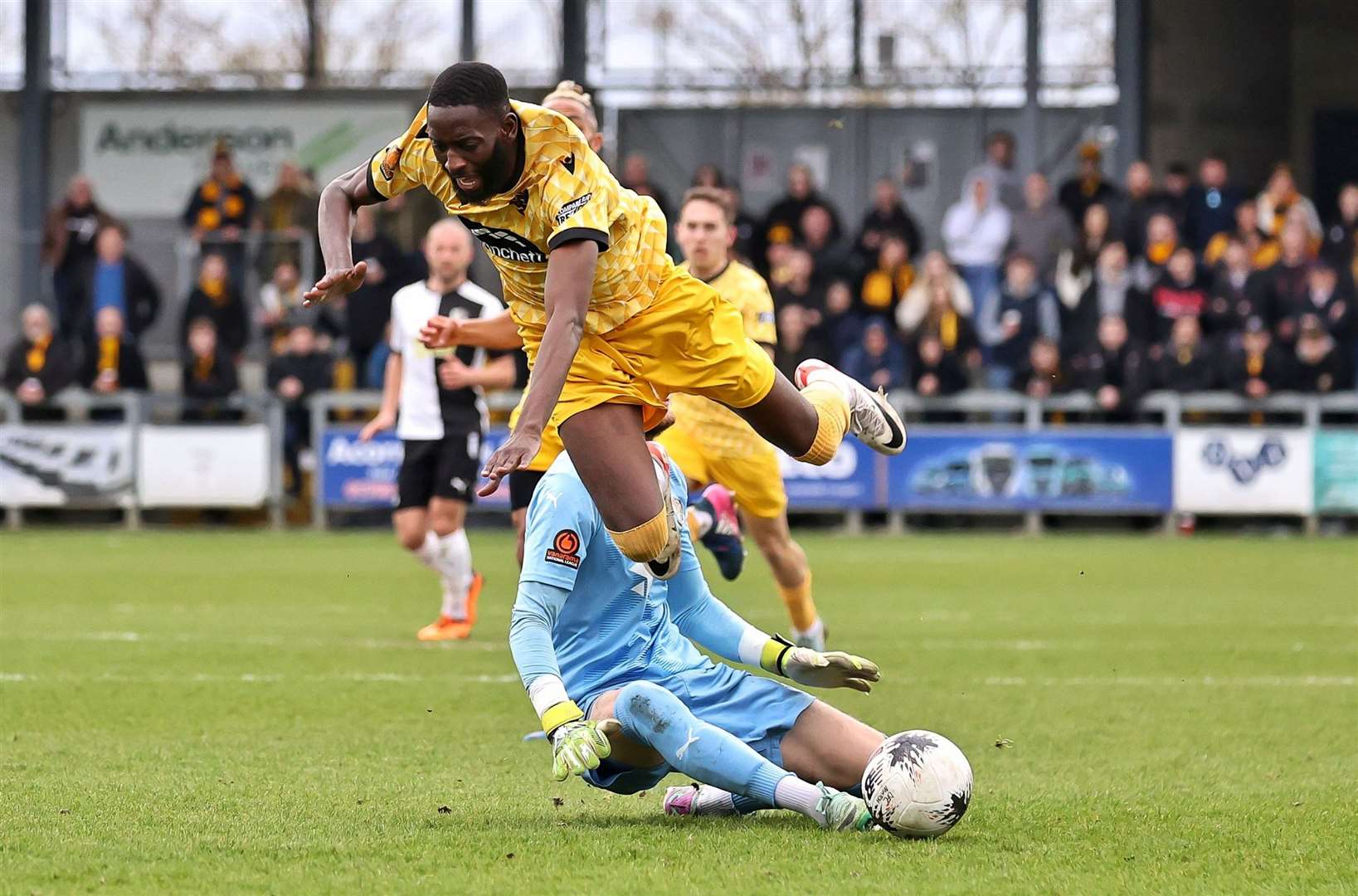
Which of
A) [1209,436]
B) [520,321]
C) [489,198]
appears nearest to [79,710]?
[520,321]

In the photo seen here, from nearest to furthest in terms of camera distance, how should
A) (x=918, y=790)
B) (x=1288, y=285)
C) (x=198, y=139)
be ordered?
1. (x=918, y=790)
2. (x=1288, y=285)
3. (x=198, y=139)

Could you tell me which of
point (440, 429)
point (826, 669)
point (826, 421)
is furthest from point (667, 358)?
point (440, 429)

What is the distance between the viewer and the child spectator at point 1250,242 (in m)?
19.2

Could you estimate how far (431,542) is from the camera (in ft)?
35.0

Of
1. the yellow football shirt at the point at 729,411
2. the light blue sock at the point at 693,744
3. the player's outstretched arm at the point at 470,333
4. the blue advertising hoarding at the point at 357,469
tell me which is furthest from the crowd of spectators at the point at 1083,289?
the light blue sock at the point at 693,744

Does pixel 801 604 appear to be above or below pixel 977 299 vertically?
below

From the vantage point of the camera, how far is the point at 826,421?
659 centimetres

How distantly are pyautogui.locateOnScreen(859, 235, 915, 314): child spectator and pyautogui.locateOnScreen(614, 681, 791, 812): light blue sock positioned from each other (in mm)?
14869

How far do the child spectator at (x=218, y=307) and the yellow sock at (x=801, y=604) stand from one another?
12.6m

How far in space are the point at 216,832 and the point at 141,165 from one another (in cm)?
2130

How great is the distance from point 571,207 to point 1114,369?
1434 centimetres

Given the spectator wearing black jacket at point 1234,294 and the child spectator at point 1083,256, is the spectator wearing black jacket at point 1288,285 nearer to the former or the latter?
the spectator wearing black jacket at point 1234,294

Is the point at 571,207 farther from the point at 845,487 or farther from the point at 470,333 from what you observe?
the point at 845,487

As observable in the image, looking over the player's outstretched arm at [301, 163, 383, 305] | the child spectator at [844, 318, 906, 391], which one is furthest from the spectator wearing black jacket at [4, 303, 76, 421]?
the player's outstretched arm at [301, 163, 383, 305]
